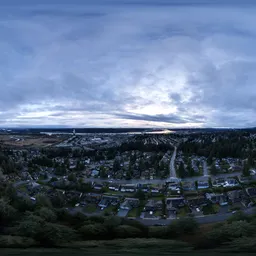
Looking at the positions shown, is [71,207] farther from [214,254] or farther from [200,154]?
[200,154]

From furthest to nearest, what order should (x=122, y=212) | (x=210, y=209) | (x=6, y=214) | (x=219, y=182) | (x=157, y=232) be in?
1. (x=219, y=182)
2. (x=122, y=212)
3. (x=210, y=209)
4. (x=6, y=214)
5. (x=157, y=232)

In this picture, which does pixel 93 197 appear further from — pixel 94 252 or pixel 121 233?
pixel 94 252

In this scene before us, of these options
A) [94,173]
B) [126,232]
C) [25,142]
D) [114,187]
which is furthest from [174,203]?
[25,142]

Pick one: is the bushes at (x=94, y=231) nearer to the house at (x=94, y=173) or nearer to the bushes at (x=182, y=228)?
the bushes at (x=182, y=228)

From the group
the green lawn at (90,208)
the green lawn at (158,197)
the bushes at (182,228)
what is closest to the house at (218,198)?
the green lawn at (158,197)

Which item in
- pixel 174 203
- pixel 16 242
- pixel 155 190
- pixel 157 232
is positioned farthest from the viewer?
pixel 155 190

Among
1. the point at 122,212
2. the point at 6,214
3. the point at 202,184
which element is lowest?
the point at 122,212

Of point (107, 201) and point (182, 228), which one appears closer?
point (182, 228)
